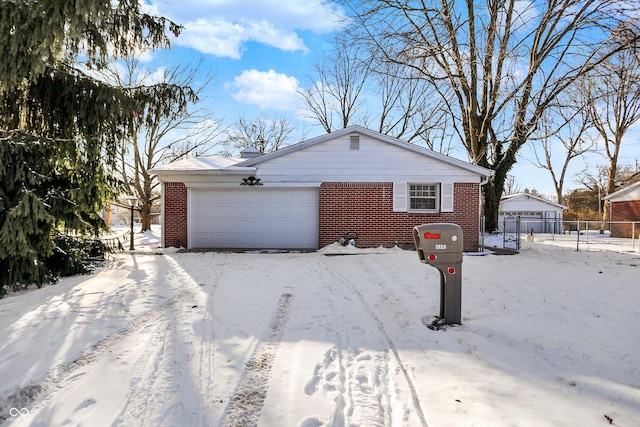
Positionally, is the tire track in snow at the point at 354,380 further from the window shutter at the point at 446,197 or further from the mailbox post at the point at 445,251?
the window shutter at the point at 446,197

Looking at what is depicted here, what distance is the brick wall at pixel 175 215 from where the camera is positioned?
417 inches

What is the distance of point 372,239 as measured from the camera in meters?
10.7

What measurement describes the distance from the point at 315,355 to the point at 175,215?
8.95 meters

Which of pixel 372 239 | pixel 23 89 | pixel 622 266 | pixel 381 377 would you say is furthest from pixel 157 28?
pixel 622 266

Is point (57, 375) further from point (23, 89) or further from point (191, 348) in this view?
A: point (23, 89)

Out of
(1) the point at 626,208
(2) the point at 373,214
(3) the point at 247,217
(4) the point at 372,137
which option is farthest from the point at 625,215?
(3) the point at 247,217

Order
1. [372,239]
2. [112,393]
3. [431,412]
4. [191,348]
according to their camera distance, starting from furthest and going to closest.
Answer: [372,239], [191,348], [112,393], [431,412]

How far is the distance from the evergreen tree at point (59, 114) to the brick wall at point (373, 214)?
5.36 metres

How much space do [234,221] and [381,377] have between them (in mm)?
8766

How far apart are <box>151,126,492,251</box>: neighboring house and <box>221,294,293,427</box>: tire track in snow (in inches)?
278

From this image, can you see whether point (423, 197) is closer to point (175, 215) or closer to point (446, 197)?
point (446, 197)

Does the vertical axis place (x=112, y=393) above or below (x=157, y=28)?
below

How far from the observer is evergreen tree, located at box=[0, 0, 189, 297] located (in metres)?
4.38

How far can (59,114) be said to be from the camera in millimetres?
5816
